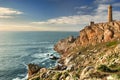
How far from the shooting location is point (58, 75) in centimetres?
5831

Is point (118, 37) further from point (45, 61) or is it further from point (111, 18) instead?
point (45, 61)

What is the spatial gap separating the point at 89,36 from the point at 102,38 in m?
15.3

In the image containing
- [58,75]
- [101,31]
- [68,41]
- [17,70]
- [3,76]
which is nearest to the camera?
[58,75]

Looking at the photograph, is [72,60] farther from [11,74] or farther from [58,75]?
[58,75]

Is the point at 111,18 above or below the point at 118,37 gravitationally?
above

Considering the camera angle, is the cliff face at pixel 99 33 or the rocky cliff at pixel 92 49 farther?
the cliff face at pixel 99 33

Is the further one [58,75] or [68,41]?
[68,41]

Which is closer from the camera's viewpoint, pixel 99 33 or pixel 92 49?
pixel 92 49

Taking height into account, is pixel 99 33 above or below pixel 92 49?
above

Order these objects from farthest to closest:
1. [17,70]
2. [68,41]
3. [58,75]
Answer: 1. [68,41]
2. [17,70]
3. [58,75]

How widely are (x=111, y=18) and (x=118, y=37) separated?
29541 millimetres

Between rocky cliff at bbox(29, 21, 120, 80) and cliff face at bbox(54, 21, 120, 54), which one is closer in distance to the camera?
rocky cliff at bbox(29, 21, 120, 80)

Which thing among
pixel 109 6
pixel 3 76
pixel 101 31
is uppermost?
pixel 109 6

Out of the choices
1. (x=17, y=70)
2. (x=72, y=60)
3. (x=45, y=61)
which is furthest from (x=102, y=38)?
(x=17, y=70)
